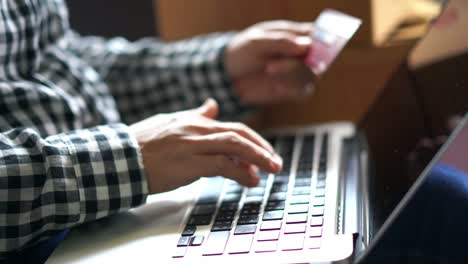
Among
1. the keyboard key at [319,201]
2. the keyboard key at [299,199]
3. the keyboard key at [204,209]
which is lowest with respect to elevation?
the keyboard key at [204,209]

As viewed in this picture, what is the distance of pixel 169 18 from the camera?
3.61 ft

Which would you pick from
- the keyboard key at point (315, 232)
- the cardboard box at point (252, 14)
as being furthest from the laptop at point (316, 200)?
the cardboard box at point (252, 14)

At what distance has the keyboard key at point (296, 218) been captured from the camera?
632 mm

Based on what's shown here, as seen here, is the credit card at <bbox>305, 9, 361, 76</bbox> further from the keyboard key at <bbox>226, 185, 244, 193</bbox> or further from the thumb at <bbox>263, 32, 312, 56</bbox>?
the keyboard key at <bbox>226, 185, 244, 193</bbox>

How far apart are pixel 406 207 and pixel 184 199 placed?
277mm

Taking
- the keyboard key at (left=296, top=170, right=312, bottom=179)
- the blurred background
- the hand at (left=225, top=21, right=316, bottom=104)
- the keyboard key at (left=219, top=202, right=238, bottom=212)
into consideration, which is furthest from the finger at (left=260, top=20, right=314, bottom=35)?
the keyboard key at (left=219, top=202, right=238, bottom=212)

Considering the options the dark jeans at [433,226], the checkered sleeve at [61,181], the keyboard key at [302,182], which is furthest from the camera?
the keyboard key at [302,182]

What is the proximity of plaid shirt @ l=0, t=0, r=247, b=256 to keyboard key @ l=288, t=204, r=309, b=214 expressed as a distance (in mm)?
141

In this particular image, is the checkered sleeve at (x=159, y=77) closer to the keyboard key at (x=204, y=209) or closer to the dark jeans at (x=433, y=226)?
the keyboard key at (x=204, y=209)

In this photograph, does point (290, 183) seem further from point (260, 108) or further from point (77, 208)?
point (260, 108)

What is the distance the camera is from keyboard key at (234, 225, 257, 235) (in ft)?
2.05

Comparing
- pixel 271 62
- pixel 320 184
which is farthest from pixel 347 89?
pixel 320 184

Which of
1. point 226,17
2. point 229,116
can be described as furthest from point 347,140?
point 226,17

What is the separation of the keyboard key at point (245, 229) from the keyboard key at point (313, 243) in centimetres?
6
